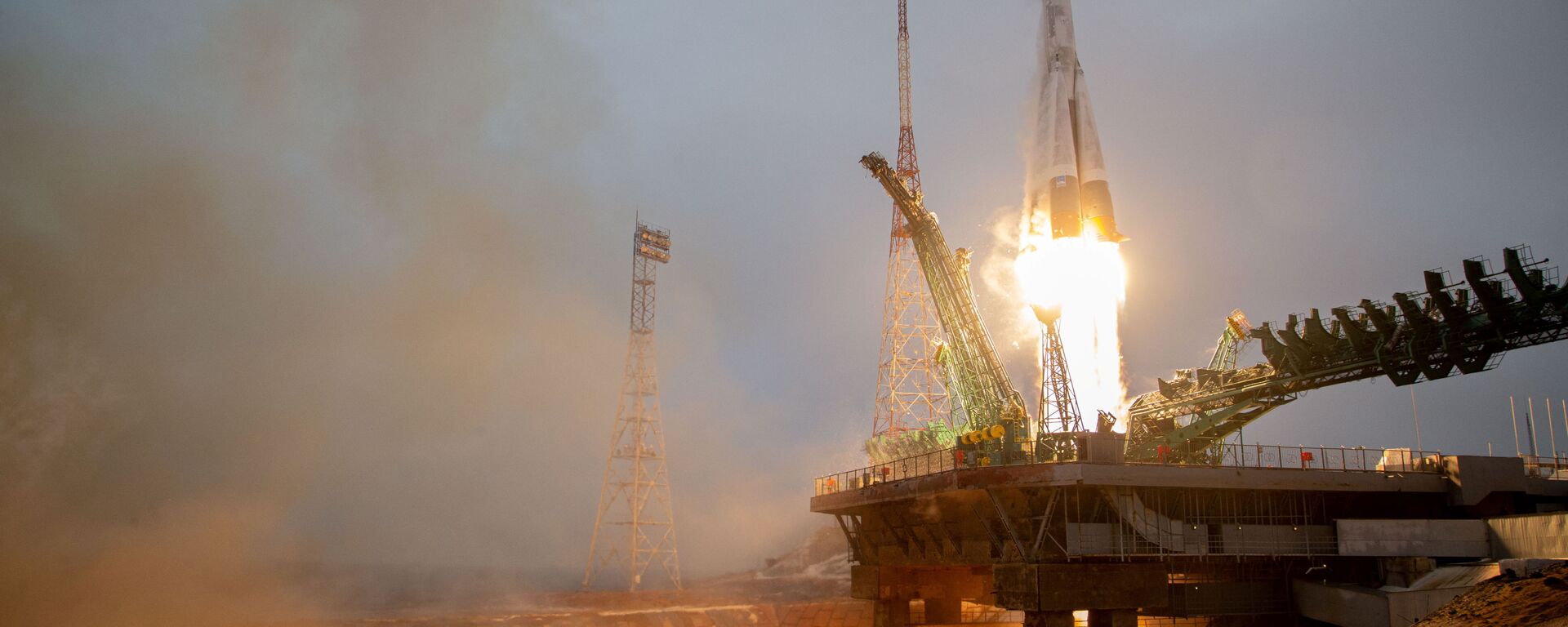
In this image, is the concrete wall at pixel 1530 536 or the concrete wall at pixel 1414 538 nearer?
the concrete wall at pixel 1530 536

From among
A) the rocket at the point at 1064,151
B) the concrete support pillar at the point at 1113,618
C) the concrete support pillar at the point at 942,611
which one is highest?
the rocket at the point at 1064,151

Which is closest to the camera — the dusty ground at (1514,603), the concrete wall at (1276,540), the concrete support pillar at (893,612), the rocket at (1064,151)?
the dusty ground at (1514,603)

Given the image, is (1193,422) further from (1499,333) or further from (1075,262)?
(1499,333)

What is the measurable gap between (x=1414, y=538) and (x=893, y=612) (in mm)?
21899

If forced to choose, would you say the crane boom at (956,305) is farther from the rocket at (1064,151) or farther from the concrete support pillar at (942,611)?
the concrete support pillar at (942,611)

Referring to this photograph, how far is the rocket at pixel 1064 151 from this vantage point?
49.7 metres

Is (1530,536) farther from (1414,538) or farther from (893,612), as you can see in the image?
(893,612)

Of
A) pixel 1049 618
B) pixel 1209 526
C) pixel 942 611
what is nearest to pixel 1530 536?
pixel 1209 526

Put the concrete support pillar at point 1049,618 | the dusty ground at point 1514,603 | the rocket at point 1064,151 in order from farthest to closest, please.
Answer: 1. the rocket at point 1064,151
2. the concrete support pillar at point 1049,618
3. the dusty ground at point 1514,603

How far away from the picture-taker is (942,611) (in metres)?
50.2

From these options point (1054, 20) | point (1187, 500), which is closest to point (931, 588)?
point (1187, 500)

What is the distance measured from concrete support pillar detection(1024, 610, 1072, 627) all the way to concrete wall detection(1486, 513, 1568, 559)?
49.2 ft

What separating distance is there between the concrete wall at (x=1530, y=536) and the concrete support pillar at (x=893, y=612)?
23.6 metres

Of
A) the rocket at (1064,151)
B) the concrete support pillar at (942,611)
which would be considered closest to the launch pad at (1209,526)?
the concrete support pillar at (942,611)
